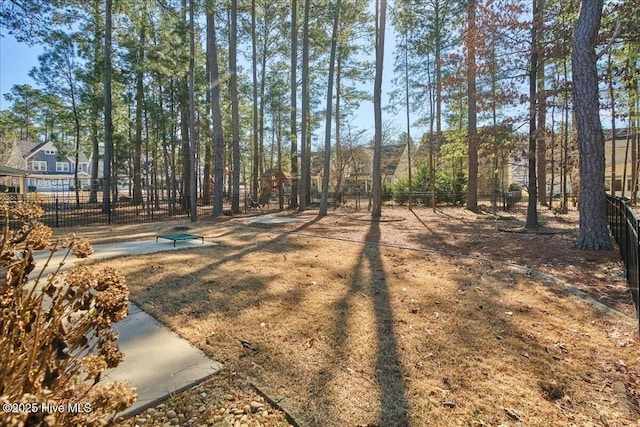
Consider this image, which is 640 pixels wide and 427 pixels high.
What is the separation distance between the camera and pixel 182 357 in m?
2.67

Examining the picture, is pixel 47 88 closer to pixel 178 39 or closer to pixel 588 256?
pixel 178 39

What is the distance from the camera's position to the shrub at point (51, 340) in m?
1.14

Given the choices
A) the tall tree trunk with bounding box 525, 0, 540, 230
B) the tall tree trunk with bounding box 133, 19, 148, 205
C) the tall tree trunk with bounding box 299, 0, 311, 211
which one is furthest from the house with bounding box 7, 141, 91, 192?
the tall tree trunk with bounding box 525, 0, 540, 230

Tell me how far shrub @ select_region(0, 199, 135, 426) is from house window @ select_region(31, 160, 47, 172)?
52.9 meters

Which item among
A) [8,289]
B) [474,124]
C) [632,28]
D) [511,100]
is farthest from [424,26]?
[8,289]

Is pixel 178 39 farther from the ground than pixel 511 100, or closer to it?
farther from the ground

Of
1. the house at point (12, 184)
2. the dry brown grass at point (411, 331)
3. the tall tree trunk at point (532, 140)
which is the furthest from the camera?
the house at point (12, 184)

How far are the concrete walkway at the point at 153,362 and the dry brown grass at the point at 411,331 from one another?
0.15 metres

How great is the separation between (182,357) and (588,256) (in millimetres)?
7119

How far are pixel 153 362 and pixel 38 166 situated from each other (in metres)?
52.7

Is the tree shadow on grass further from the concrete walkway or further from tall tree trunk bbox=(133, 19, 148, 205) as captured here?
tall tree trunk bbox=(133, 19, 148, 205)

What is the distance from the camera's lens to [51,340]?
1.30 metres

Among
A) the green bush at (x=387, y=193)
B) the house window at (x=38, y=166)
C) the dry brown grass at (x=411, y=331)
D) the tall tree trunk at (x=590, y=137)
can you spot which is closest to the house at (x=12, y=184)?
the house window at (x=38, y=166)

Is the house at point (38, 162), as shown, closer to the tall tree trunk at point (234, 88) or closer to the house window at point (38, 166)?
the house window at point (38, 166)
